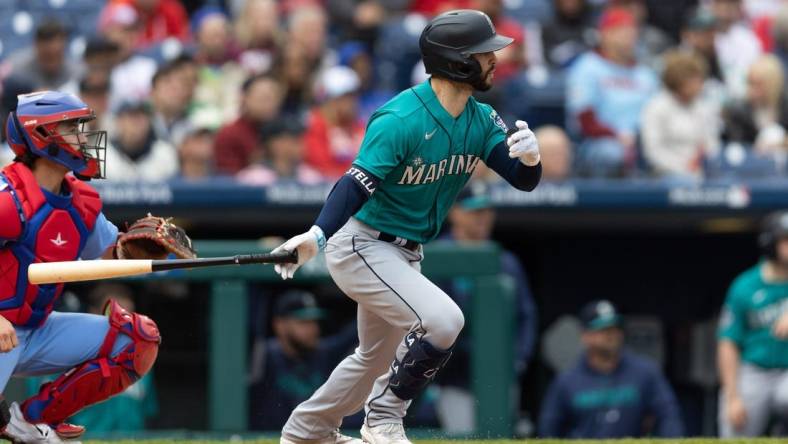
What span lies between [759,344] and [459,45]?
3.56 meters

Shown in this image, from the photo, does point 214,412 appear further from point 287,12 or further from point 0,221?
point 287,12

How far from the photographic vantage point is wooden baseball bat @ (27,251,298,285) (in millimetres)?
4793

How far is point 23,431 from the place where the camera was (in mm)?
5129

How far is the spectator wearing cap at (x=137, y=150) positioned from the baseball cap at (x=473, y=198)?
170 centimetres

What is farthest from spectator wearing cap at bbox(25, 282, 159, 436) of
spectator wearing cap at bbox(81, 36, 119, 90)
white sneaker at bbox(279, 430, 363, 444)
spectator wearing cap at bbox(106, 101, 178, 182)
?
white sneaker at bbox(279, 430, 363, 444)

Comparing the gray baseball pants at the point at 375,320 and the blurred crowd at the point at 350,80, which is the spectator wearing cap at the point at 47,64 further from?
the gray baseball pants at the point at 375,320

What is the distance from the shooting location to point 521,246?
365 inches

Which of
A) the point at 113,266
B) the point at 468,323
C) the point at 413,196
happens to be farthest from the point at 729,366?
the point at 113,266

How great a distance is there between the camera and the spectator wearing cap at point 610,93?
909 centimetres

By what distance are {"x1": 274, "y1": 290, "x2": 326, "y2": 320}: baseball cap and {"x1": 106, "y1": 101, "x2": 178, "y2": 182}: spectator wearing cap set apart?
1.16 m

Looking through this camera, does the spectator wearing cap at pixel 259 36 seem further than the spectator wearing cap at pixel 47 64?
Yes

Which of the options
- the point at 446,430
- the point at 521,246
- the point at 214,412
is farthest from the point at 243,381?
the point at 521,246

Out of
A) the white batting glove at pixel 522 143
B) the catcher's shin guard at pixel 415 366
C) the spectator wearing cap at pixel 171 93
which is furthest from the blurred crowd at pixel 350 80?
the white batting glove at pixel 522 143

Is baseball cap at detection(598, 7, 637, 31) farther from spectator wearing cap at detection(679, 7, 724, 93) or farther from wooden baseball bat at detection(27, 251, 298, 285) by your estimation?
wooden baseball bat at detection(27, 251, 298, 285)
